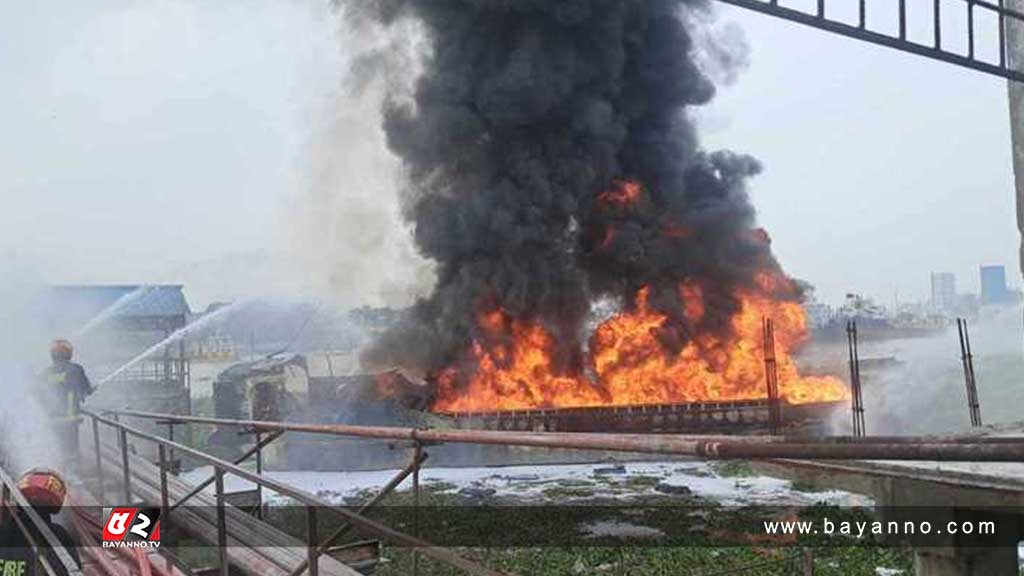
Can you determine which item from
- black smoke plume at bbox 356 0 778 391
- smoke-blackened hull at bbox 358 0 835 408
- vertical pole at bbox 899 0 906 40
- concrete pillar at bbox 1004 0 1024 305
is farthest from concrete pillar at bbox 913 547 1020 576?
black smoke plume at bbox 356 0 778 391

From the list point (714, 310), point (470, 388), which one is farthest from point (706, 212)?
point (470, 388)

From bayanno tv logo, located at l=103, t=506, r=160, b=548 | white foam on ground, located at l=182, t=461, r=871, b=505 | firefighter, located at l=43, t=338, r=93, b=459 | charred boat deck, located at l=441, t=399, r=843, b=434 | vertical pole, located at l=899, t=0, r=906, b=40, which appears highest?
vertical pole, located at l=899, t=0, r=906, b=40

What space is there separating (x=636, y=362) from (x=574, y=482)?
11.0 metres

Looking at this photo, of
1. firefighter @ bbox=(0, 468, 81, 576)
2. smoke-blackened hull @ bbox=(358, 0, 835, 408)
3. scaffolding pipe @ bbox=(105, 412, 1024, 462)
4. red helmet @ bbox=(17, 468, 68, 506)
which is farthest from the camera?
smoke-blackened hull @ bbox=(358, 0, 835, 408)

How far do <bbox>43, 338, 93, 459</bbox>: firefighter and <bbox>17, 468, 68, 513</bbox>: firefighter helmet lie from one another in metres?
4.26

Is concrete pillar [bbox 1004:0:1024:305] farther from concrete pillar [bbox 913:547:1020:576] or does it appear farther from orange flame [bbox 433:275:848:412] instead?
orange flame [bbox 433:275:848:412]

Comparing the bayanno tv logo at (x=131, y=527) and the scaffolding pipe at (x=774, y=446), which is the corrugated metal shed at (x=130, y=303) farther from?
the scaffolding pipe at (x=774, y=446)

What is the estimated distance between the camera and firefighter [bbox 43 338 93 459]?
8.14 meters

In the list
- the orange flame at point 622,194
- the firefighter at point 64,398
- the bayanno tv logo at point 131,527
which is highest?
the orange flame at point 622,194

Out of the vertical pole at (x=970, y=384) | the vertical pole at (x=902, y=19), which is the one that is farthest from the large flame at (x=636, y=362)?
the vertical pole at (x=902, y=19)

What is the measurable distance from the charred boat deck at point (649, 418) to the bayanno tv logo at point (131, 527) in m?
11.6

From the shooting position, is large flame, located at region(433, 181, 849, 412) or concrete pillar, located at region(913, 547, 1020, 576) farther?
large flame, located at region(433, 181, 849, 412)

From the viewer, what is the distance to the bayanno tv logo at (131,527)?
5.21 metres

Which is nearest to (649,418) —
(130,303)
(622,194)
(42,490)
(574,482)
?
(574,482)
